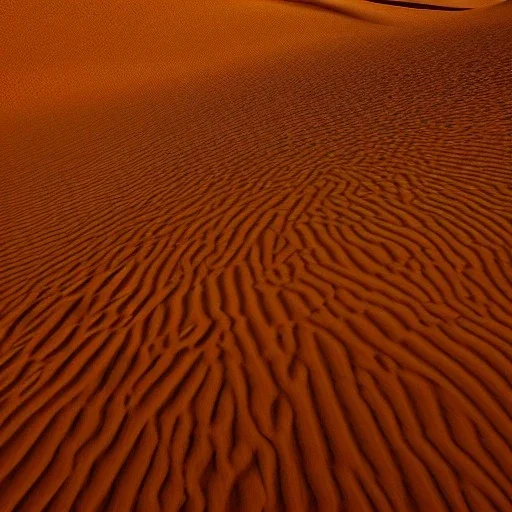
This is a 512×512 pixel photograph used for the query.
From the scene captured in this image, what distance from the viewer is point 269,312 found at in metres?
4.00

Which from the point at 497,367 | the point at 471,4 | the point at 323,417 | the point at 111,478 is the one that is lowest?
the point at 471,4

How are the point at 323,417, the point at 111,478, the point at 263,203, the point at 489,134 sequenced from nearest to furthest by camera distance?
1. the point at 111,478
2. the point at 323,417
3. the point at 263,203
4. the point at 489,134

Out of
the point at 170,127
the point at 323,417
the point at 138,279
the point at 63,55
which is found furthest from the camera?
the point at 63,55

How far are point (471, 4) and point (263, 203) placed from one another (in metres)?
32.9

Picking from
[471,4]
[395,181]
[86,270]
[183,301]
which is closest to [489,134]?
[395,181]

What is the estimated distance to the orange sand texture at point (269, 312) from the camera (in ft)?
8.97

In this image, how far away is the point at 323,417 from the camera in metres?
3.00

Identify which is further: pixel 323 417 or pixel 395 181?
pixel 395 181

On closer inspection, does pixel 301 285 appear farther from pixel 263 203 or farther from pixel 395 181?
pixel 395 181

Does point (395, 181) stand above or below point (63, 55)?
below

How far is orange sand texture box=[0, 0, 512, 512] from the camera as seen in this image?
273 centimetres

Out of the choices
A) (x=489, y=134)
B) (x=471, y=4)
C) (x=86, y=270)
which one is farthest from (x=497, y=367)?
(x=471, y=4)

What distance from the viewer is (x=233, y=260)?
4.88 metres

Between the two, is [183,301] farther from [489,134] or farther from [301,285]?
[489,134]
